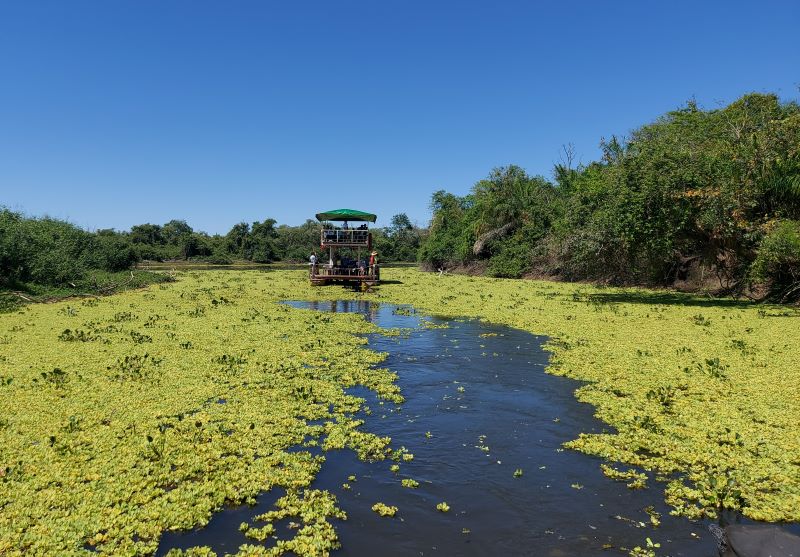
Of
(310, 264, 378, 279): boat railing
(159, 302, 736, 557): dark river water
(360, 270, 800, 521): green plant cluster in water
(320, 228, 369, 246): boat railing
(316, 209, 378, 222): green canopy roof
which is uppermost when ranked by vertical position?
(316, 209, 378, 222): green canopy roof

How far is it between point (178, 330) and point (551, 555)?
42.7 ft

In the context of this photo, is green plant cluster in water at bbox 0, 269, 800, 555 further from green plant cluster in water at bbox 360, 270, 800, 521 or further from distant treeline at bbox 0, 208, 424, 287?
distant treeline at bbox 0, 208, 424, 287

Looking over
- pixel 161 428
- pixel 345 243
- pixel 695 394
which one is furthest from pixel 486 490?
pixel 345 243

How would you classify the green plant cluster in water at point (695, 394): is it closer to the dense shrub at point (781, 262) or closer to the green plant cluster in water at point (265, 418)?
the green plant cluster in water at point (265, 418)

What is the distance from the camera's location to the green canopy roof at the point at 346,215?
31.4m

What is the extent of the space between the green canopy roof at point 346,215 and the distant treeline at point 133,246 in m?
13.9

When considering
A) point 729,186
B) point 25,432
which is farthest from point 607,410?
point 729,186

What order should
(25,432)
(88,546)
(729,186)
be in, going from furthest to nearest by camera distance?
(729,186), (25,432), (88,546)

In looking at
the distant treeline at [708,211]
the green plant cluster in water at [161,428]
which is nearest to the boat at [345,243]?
the distant treeline at [708,211]

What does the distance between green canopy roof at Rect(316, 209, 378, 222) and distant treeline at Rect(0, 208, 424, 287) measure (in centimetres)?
1391

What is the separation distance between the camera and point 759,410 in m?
7.77

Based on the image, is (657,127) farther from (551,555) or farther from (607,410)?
(551,555)

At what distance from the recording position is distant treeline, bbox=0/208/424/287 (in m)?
23.3

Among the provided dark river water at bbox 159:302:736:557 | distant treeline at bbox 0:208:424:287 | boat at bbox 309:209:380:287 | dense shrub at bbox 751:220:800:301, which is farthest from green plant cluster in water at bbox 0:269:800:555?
Answer: boat at bbox 309:209:380:287
